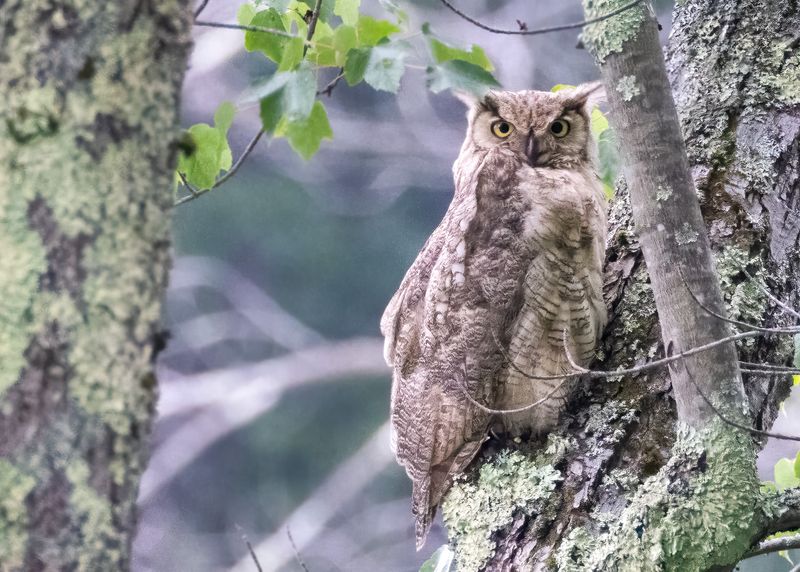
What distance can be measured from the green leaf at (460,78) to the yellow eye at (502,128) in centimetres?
115

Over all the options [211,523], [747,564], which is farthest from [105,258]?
[211,523]

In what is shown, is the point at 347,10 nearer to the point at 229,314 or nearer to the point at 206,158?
the point at 206,158

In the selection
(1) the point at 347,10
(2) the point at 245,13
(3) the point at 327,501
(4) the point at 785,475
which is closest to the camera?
(1) the point at 347,10

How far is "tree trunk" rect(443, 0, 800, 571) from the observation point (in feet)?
4.15

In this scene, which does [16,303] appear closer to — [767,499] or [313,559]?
[767,499]

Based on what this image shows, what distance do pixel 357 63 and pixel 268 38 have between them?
1.13ft

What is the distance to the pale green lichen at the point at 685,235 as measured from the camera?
1.26 m

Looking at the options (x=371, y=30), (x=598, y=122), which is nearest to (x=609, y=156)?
(x=371, y=30)

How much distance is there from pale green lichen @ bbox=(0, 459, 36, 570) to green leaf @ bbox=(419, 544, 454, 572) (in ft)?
3.81

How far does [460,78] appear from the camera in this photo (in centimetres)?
95

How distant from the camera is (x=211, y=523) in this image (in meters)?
7.19

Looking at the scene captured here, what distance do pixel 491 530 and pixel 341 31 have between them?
95cm

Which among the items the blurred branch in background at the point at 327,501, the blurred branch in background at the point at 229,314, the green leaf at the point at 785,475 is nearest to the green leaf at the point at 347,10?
the green leaf at the point at 785,475

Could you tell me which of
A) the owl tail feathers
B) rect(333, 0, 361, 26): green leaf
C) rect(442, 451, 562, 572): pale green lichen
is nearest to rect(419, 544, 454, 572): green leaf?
rect(442, 451, 562, 572): pale green lichen
